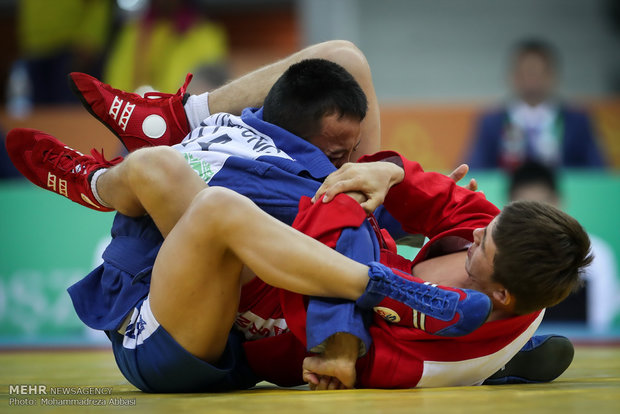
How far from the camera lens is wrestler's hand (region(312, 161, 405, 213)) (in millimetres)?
2283

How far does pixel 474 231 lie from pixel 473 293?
0.29 metres

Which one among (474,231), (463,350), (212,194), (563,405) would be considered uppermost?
(212,194)

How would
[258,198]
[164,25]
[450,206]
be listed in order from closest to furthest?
[258,198] → [450,206] → [164,25]

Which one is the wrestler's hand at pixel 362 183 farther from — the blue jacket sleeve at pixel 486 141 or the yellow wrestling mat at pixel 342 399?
the blue jacket sleeve at pixel 486 141

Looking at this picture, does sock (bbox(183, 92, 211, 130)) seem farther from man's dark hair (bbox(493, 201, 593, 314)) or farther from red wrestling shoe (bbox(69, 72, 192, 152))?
man's dark hair (bbox(493, 201, 593, 314))

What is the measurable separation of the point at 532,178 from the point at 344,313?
3797 millimetres

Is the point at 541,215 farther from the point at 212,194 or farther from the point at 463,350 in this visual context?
the point at 212,194

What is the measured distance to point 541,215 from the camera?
2.21 m

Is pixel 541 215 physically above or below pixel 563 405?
above

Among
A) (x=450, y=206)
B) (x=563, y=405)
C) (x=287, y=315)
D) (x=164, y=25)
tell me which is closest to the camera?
(x=563, y=405)

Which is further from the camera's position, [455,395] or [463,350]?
[463,350]

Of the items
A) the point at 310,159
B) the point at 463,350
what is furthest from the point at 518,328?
the point at 310,159

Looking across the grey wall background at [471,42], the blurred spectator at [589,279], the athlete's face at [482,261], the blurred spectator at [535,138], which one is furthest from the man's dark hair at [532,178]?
the grey wall background at [471,42]

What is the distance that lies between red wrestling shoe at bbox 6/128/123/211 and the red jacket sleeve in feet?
2.93
